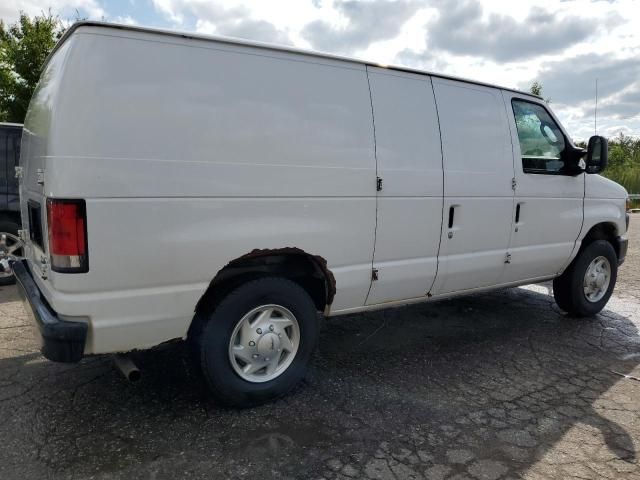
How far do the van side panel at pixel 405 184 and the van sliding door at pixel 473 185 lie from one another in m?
0.12

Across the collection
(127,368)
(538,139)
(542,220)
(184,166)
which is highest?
(538,139)

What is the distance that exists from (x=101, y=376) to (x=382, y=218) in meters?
2.31

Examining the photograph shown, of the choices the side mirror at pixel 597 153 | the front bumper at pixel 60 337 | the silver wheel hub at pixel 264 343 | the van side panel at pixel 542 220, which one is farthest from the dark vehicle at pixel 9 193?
the side mirror at pixel 597 153

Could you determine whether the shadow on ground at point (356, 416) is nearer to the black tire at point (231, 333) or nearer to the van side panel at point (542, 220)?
the black tire at point (231, 333)

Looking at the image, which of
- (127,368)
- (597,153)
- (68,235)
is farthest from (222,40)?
(597,153)

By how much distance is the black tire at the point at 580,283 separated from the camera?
17.4 feet

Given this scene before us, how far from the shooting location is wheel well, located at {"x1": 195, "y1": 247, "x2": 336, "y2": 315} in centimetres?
312

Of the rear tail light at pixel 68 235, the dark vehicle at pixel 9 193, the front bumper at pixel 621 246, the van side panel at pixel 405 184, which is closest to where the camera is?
the rear tail light at pixel 68 235

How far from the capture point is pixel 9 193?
6.21 m

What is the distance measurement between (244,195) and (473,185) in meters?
2.04

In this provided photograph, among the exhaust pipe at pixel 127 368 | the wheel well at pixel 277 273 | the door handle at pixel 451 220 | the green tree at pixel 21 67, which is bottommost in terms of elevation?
the exhaust pipe at pixel 127 368

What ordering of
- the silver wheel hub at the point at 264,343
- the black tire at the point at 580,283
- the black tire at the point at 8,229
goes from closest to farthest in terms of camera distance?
the silver wheel hub at the point at 264,343, the black tire at the point at 580,283, the black tire at the point at 8,229

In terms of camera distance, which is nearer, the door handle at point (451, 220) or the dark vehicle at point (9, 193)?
the door handle at point (451, 220)

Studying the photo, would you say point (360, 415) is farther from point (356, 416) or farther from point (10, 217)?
point (10, 217)
